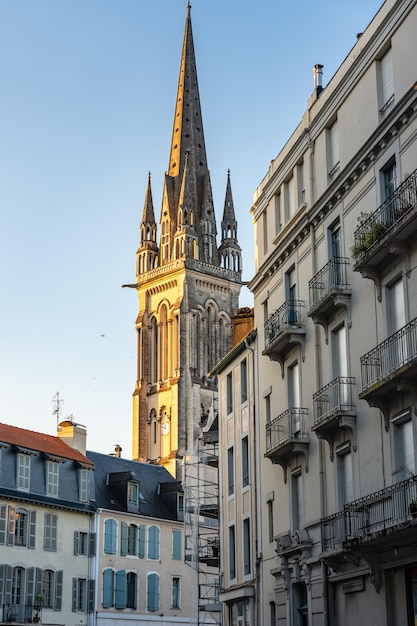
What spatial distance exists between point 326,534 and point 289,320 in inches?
248

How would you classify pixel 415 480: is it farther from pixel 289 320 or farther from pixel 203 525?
pixel 203 525

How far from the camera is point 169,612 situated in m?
62.6

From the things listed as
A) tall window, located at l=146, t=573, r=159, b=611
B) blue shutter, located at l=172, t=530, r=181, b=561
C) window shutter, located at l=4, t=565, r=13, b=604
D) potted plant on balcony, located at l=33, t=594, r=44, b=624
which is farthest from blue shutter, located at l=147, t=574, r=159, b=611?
window shutter, located at l=4, t=565, r=13, b=604

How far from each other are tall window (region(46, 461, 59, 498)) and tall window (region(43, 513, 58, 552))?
3.85ft

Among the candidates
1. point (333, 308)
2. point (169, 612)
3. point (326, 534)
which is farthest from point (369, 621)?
point (169, 612)

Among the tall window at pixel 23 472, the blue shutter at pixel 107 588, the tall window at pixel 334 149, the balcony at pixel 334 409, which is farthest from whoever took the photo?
the blue shutter at pixel 107 588

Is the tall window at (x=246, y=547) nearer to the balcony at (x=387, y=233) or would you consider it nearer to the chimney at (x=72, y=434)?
the balcony at (x=387, y=233)

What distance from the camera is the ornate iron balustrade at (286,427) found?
2858 centimetres

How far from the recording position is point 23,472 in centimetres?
5341

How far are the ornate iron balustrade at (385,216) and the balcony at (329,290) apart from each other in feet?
4.06

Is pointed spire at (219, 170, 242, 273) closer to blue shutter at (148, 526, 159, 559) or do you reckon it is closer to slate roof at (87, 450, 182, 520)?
slate roof at (87, 450, 182, 520)

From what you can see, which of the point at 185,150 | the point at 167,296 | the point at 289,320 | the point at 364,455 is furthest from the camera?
the point at 185,150

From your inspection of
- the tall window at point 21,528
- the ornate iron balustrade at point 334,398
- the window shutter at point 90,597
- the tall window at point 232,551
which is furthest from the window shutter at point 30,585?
the ornate iron balustrade at point 334,398

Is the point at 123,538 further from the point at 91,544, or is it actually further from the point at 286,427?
the point at 286,427
